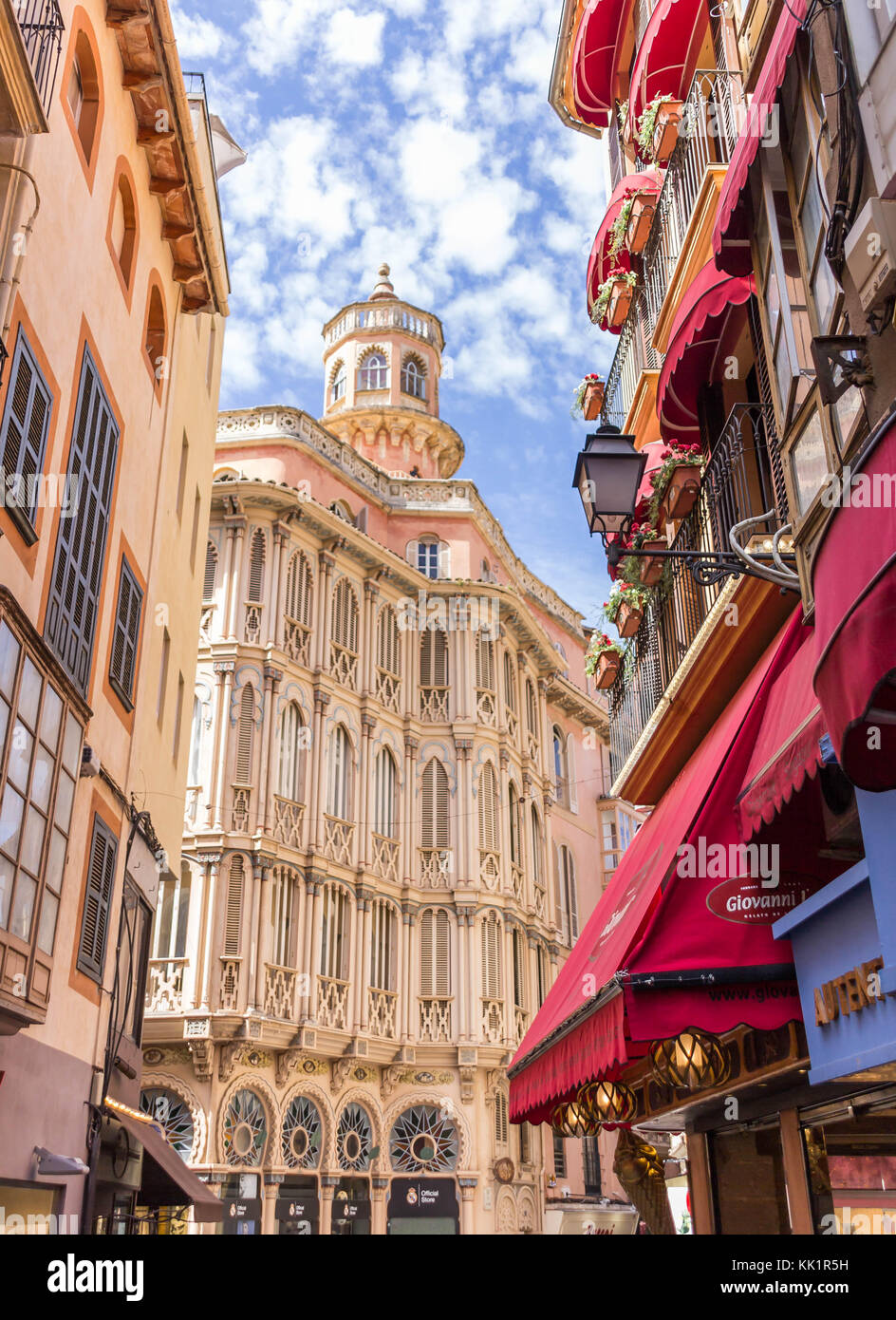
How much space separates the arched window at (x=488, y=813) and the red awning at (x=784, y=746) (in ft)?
80.6

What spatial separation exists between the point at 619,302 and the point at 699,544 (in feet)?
18.7

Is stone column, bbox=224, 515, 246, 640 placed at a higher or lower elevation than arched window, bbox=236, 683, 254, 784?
higher

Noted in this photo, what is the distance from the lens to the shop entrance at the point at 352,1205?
25.1 metres

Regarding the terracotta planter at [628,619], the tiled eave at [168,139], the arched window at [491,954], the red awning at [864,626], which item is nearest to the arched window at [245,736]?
the arched window at [491,954]

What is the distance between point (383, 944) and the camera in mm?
28484

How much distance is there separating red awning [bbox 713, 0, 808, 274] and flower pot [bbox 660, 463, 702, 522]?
2.41 metres

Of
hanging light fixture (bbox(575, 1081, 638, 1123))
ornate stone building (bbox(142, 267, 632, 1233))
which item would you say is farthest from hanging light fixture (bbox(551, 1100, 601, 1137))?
ornate stone building (bbox(142, 267, 632, 1233))

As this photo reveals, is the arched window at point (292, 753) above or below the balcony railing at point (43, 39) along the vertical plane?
above

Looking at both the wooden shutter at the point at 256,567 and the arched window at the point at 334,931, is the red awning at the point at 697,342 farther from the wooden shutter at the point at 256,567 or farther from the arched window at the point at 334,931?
the arched window at the point at 334,931

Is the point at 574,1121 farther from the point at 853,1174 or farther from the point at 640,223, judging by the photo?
the point at 640,223

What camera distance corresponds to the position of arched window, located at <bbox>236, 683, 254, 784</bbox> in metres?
26.3

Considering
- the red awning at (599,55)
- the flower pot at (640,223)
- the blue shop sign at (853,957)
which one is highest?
the red awning at (599,55)

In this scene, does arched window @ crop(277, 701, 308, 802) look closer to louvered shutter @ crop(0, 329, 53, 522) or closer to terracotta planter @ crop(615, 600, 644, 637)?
terracotta planter @ crop(615, 600, 644, 637)

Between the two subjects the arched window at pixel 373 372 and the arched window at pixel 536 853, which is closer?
the arched window at pixel 536 853
